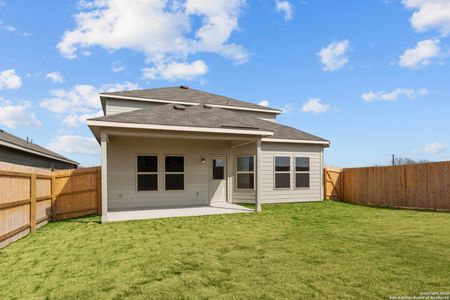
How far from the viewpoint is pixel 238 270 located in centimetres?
417

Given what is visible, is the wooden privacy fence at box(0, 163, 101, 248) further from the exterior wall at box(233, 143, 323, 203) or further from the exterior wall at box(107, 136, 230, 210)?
the exterior wall at box(233, 143, 323, 203)

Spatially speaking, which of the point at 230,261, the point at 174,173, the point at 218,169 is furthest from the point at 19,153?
the point at 230,261

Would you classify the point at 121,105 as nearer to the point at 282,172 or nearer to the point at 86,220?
the point at 86,220

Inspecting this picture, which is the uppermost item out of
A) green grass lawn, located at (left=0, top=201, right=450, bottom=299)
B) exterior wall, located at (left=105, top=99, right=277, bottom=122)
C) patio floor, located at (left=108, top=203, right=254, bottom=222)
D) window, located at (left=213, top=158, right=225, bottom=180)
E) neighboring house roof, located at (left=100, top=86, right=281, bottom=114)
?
neighboring house roof, located at (left=100, top=86, right=281, bottom=114)

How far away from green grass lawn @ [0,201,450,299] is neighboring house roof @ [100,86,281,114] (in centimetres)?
731

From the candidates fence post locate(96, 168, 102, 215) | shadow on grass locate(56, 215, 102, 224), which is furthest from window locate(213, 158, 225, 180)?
shadow on grass locate(56, 215, 102, 224)

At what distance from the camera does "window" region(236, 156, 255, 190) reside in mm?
12258

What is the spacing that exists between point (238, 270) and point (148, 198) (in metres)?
7.72

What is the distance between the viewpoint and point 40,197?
7973mm

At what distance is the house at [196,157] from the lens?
9.59 metres

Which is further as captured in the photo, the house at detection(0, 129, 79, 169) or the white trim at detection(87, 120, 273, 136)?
the house at detection(0, 129, 79, 169)

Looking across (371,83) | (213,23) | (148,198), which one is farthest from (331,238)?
(371,83)

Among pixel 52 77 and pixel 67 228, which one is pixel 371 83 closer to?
pixel 67 228

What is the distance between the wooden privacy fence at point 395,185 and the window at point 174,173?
24.1 feet
